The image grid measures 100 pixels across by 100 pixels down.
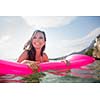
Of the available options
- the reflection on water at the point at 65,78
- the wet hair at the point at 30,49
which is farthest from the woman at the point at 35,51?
the reflection on water at the point at 65,78

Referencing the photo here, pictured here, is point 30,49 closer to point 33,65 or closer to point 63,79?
point 33,65

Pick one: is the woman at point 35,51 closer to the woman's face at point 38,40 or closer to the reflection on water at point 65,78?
the woman's face at point 38,40

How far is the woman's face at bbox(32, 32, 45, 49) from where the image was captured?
116 inches

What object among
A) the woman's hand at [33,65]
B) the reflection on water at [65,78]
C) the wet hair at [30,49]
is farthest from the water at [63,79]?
the wet hair at [30,49]

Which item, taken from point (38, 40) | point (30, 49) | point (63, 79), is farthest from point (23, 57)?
point (63, 79)

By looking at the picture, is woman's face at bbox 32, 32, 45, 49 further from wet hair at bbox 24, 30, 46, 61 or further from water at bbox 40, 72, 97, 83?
water at bbox 40, 72, 97, 83

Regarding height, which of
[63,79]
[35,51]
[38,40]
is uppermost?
[38,40]

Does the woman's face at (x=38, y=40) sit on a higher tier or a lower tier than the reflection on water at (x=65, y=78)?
higher

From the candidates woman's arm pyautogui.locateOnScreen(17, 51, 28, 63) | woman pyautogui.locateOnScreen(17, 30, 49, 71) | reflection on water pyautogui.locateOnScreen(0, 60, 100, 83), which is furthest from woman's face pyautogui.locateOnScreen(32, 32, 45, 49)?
reflection on water pyautogui.locateOnScreen(0, 60, 100, 83)

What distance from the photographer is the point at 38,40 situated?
2.96 meters

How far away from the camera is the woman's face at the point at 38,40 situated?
9.67 ft

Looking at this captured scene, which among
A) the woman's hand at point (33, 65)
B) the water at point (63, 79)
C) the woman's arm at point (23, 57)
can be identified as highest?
the woman's arm at point (23, 57)

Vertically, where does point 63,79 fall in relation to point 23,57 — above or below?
below

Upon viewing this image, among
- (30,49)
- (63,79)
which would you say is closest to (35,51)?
(30,49)
